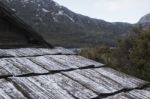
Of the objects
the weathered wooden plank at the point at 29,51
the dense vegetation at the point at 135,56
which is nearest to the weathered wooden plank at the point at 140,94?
the weathered wooden plank at the point at 29,51

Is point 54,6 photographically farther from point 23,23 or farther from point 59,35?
point 23,23

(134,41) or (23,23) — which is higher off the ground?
(23,23)

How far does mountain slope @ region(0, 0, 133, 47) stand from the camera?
10101 cm

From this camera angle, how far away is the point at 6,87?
4.68 meters

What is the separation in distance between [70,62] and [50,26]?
10706cm

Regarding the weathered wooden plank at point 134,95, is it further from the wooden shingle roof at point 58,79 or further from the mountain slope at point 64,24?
the mountain slope at point 64,24

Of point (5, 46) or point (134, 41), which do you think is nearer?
point (5, 46)

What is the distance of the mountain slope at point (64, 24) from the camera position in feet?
331

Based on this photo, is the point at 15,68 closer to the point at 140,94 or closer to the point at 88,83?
the point at 88,83

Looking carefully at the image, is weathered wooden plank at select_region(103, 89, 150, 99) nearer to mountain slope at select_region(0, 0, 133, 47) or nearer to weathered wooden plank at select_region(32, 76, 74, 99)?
weathered wooden plank at select_region(32, 76, 74, 99)

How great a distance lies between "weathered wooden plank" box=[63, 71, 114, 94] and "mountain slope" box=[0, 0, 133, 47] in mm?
81899

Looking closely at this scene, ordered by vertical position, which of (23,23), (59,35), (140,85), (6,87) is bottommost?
(59,35)

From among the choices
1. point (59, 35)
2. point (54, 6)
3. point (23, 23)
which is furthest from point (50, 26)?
point (23, 23)

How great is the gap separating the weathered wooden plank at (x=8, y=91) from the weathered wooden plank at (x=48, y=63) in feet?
4.55
